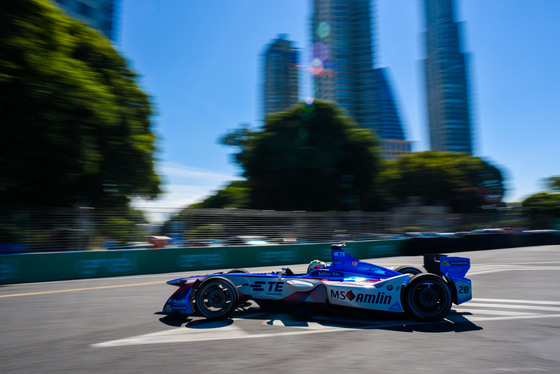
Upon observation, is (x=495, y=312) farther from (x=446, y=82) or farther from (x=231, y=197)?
(x=446, y=82)

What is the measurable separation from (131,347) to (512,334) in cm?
465

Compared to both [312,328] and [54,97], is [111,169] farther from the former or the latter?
[312,328]

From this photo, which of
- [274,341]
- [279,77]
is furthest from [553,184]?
[279,77]

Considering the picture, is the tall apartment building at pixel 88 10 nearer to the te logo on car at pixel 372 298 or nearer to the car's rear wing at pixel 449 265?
the te logo on car at pixel 372 298

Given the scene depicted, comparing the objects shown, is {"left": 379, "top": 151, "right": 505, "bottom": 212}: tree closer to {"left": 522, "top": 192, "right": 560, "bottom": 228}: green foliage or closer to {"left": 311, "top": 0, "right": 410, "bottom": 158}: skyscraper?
{"left": 522, "top": 192, "right": 560, "bottom": 228}: green foliage

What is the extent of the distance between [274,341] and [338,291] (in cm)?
135

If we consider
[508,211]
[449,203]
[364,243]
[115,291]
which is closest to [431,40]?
[449,203]

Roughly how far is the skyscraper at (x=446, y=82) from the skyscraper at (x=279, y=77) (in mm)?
61659

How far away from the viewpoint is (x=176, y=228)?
514 inches

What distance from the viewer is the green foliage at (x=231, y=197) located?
37325mm

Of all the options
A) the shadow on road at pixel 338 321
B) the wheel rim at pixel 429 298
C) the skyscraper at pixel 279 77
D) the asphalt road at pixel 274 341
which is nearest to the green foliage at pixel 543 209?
the asphalt road at pixel 274 341

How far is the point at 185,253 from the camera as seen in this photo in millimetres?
13273

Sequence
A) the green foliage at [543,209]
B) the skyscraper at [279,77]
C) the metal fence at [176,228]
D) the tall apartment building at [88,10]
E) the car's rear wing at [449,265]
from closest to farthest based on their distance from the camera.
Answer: the car's rear wing at [449,265] < the metal fence at [176,228] < the green foliage at [543,209] < the tall apartment building at [88,10] < the skyscraper at [279,77]

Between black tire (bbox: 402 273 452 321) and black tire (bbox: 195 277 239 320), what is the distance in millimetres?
2462
